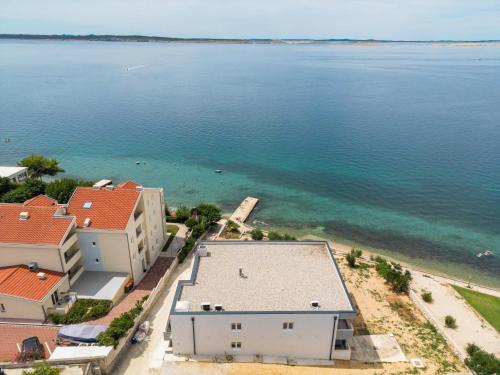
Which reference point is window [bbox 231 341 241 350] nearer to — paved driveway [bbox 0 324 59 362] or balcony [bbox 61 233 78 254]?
paved driveway [bbox 0 324 59 362]

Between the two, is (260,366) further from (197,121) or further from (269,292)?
(197,121)

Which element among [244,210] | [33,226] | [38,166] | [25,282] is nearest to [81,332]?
[25,282]

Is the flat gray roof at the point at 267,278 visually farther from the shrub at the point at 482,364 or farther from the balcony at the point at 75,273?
the balcony at the point at 75,273

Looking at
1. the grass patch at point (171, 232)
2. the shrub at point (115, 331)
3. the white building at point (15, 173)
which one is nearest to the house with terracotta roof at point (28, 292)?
the shrub at point (115, 331)

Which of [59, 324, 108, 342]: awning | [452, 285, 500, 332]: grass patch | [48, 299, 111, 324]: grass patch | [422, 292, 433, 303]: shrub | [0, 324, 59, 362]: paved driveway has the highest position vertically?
[59, 324, 108, 342]: awning

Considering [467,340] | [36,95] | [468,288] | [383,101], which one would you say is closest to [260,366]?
[467,340]

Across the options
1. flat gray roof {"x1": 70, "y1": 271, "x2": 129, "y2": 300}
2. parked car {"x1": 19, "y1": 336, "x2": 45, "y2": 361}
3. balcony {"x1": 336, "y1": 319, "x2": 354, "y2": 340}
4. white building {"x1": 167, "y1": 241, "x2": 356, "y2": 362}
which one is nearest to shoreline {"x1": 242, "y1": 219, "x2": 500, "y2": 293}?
balcony {"x1": 336, "y1": 319, "x2": 354, "y2": 340}
